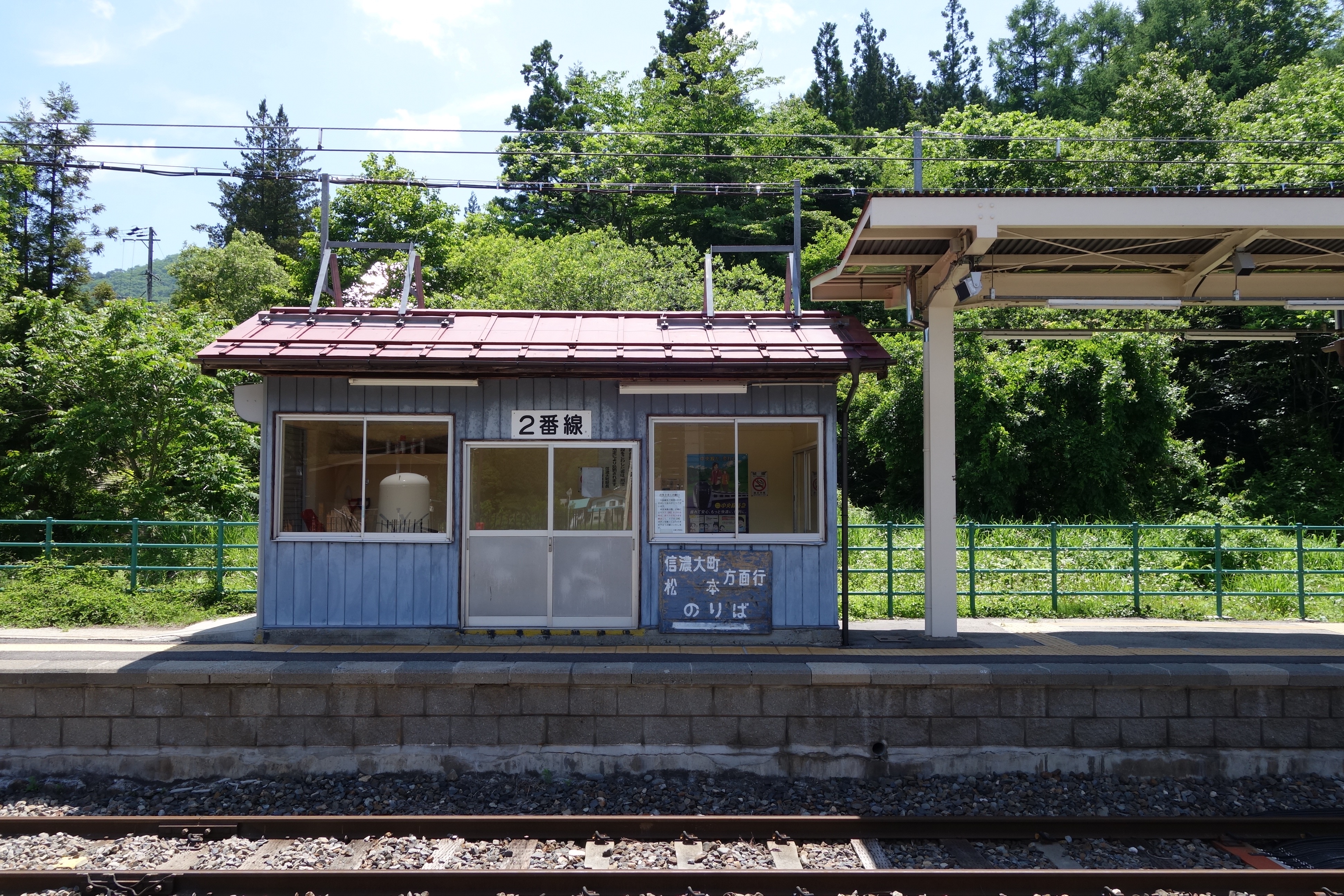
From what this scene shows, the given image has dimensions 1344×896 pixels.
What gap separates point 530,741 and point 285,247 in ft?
165

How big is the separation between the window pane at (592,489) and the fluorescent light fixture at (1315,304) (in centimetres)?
775

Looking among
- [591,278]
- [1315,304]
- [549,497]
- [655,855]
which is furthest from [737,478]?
[591,278]

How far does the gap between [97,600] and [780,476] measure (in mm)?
9178

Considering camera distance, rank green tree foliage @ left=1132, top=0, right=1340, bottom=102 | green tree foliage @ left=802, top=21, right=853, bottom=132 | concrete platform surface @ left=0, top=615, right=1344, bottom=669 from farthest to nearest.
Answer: green tree foliage @ left=802, top=21, right=853, bottom=132 → green tree foliage @ left=1132, top=0, right=1340, bottom=102 → concrete platform surface @ left=0, top=615, right=1344, bottom=669

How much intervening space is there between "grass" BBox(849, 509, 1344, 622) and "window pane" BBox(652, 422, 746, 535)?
2.88 meters

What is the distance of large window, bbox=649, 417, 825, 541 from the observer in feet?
31.8

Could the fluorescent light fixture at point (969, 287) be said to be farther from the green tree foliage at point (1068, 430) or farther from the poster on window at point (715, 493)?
the green tree foliage at point (1068, 430)

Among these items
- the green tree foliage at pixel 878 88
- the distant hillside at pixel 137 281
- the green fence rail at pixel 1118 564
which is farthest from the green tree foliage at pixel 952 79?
the distant hillside at pixel 137 281

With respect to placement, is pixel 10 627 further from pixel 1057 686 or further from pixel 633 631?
pixel 1057 686

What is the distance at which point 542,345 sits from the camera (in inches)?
374

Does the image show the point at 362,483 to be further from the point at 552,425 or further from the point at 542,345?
the point at 542,345

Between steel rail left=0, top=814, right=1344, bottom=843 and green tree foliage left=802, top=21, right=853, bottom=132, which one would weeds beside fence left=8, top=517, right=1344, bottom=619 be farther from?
green tree foliage left=802, top=21, right=853, bottom=132

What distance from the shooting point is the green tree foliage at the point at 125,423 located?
650 inches

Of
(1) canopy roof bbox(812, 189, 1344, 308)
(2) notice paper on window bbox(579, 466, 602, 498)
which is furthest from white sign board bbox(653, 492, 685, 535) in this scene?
(1) canopy roof bbox(812, 189, 1344, 308)
